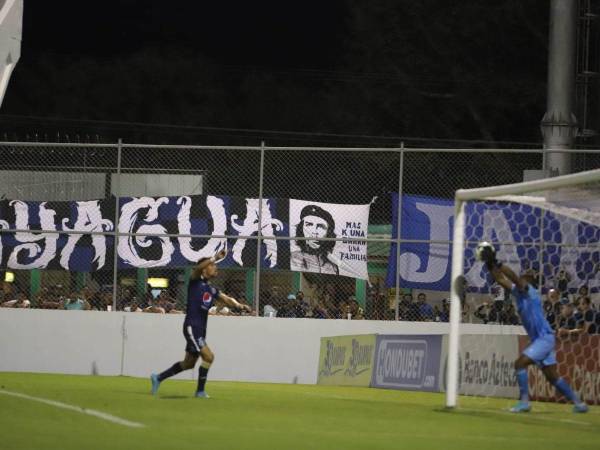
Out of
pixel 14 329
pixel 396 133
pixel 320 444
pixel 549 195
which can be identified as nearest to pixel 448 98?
pixel 396 133

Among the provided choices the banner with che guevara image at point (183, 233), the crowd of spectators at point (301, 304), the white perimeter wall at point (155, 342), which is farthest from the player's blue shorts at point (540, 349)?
the banner with che guevara image at point (183, 233)

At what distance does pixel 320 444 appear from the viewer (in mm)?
11188

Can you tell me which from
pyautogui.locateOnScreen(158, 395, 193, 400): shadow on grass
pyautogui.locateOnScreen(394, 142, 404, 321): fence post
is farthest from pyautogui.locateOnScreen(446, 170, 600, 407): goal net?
pyautogui.locateOnScreen(158, 395, 193, 400): shadow on grass

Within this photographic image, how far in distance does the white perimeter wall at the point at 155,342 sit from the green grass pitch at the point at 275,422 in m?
4.81

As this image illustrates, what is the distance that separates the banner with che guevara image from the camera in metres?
24.7

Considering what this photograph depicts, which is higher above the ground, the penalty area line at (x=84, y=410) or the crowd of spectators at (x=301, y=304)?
the crowd of spectators at (x=301, y=304)

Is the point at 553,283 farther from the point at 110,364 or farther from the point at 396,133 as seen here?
the point at 396,133

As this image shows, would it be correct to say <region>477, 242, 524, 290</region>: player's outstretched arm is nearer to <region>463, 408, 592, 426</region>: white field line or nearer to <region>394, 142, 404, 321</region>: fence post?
<region>463, 408, 592, 426</region>: white field line

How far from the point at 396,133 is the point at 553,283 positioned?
127 feet

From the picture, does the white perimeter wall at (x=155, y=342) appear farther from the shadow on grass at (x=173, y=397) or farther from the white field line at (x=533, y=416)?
the white field line at (x=533, y=416)

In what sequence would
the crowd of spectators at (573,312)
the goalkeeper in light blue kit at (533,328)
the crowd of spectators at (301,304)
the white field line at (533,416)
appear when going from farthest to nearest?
the crowd of spectators at (301,304) → the crowd of spectators at (573,312) → the goalkeeper in light blue kit at (533,328) → the white field line at (533,416)

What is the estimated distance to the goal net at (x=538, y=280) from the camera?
16.2 meters

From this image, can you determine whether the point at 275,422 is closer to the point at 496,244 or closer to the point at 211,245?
the point at 496,244

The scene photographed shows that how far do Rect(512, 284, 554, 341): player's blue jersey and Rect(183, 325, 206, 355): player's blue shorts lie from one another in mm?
4261
